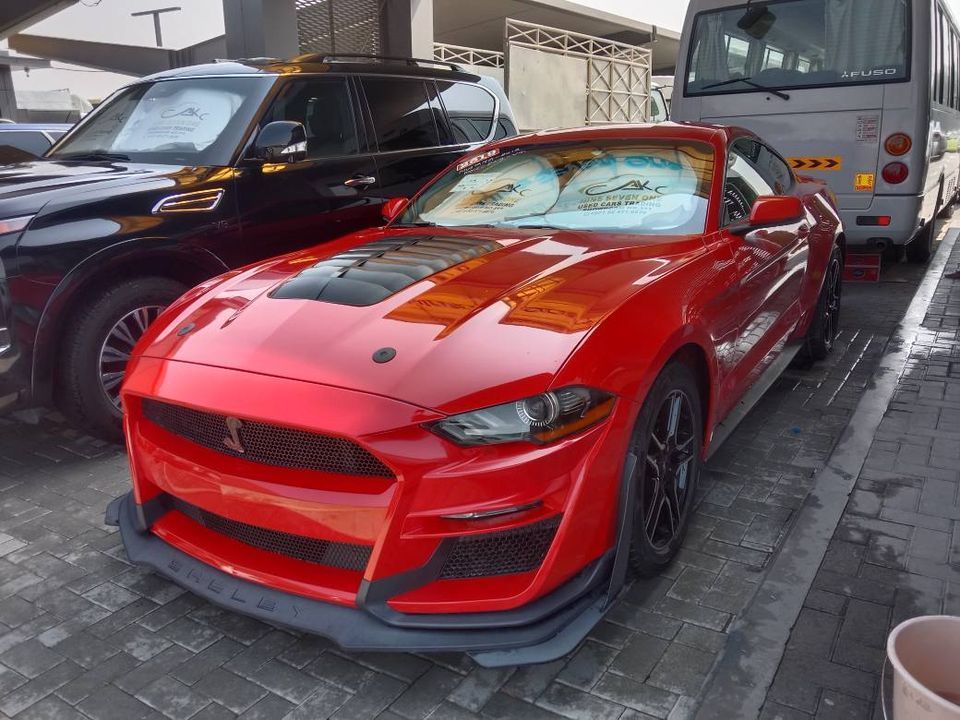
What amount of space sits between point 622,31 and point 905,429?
2710cm

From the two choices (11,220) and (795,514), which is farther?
(11,220)

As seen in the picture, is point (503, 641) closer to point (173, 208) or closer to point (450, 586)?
point (450, 586)

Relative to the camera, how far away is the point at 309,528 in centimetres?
225

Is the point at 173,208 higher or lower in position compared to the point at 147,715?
higher

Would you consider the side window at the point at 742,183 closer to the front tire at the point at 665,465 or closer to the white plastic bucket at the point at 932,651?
the front tire at the point at 665,465

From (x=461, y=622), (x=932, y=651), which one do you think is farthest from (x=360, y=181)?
(x=932, y=651)

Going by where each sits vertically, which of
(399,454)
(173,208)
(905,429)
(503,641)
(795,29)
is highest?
(795,29)

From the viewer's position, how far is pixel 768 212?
350 centimetres

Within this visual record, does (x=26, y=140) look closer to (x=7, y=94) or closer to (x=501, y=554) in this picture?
(x=501, y=554)

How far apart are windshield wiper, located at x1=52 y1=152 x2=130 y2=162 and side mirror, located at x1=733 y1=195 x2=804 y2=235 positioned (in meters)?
3.50

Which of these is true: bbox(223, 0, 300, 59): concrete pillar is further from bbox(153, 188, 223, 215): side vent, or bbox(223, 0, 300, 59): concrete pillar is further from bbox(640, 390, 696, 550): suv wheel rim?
bbox(640, 390, 696, 550): suv wheel rim

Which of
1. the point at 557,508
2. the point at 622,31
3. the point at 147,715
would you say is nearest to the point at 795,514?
the point at 557,508

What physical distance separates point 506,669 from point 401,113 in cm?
423

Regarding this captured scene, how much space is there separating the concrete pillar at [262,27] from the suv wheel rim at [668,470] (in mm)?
8208
